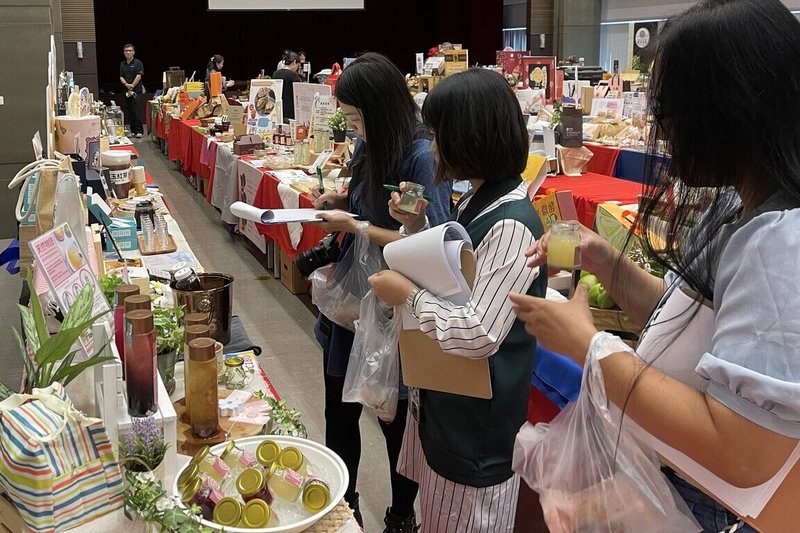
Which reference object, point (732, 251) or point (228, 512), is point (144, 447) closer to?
point (228, 512)

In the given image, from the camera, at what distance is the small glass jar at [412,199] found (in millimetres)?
1964

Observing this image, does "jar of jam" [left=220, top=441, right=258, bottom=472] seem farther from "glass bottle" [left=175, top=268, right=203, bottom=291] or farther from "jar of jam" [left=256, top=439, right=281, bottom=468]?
"glass bottle" [left=175, top=268, right=203, bottom=291]

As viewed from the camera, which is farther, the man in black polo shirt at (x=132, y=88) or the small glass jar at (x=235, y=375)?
the man in black polo shirt at (x=132, y=88)

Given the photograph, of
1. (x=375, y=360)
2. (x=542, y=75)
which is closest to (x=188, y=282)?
(x=375, y=360)

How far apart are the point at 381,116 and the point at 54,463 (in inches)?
54.7

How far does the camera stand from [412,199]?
6.45ft

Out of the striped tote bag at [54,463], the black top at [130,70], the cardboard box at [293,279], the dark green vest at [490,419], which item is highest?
the black top at [130,70]

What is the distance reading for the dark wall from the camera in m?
19.5

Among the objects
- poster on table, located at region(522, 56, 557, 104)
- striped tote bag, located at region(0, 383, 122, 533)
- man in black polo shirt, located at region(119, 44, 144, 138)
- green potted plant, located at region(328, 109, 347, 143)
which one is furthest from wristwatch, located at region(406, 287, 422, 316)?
man in black polo shirt, located at region(119, 44, 144, 138)

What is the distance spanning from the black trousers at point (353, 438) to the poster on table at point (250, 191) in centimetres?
339

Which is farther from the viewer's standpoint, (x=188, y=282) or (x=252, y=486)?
(x=188, y=282)

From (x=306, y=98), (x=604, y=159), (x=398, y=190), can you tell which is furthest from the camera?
(x=306, y=98)

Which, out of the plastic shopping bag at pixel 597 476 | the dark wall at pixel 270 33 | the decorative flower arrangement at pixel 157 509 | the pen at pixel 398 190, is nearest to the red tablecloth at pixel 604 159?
the pen at pixel 398 190

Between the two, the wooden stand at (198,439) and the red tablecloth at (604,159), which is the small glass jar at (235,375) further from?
the red tablecloth at (604,159)
